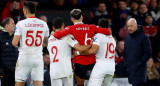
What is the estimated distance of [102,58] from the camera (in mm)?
8547

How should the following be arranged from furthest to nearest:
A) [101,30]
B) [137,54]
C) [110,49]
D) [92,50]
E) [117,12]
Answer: [117,12], [137,54], [110,49], [101,30], [92,50]

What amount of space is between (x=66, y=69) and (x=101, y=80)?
772 millimetres

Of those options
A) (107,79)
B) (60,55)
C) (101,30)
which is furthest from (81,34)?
(107,79)

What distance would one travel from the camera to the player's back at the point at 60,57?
8273 mm

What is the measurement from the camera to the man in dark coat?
9.62 m

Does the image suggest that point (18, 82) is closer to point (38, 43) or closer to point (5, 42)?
point (38, 43)

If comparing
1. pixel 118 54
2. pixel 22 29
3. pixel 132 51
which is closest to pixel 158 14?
pixel 118 54

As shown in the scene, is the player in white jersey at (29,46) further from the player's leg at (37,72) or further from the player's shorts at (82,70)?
the player's shorts at (82,70)

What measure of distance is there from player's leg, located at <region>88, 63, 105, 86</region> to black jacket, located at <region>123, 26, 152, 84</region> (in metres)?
1.37

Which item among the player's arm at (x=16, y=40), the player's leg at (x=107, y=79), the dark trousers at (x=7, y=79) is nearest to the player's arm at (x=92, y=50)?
the player's leg at (x=107, y=79)

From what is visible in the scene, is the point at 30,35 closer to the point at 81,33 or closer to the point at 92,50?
the point at 81,33

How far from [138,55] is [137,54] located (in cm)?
3

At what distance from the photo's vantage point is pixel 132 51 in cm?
961

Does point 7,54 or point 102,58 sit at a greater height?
point 102,58
